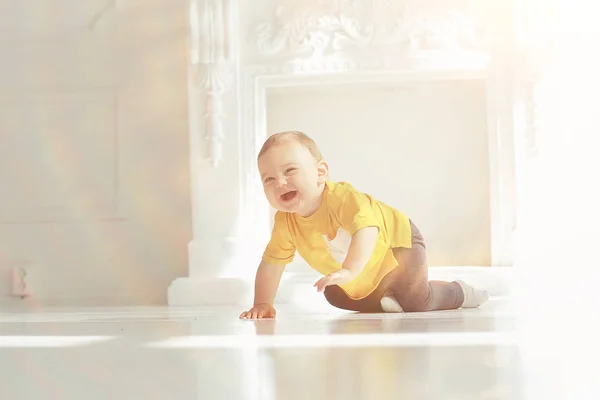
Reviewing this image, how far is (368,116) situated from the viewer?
3.52m

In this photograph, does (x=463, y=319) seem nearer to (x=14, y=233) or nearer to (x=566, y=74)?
(x=566, y=74)

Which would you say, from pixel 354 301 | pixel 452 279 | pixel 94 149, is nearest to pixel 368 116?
pixel 452 279

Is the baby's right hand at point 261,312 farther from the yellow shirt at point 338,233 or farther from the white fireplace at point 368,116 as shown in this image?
the white fireplace at point 368,116

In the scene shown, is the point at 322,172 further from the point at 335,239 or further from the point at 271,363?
the point at 271,363

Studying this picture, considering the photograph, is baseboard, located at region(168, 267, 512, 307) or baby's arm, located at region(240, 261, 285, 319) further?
baseboard, located at region(168, 267, 512, 307)

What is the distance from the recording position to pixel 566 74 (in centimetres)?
331

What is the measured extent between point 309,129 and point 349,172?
0.81 ft

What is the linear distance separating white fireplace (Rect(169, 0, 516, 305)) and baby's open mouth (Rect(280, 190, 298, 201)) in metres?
1.31

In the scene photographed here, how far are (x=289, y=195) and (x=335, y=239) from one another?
153mm

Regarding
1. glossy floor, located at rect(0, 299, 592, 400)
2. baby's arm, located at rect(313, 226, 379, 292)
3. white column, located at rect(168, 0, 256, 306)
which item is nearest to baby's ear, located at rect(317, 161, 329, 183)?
baby's arm, located at rect(313, 226, 379, 292)

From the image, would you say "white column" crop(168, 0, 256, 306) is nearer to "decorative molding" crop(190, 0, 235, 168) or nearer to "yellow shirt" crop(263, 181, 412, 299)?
"decorative molding" crop(190, 0, 235, 168)

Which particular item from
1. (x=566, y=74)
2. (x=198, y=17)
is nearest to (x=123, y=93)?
(x=198, y=17)

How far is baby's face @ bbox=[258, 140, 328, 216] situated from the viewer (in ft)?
6.33

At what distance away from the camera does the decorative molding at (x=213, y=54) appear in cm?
335
